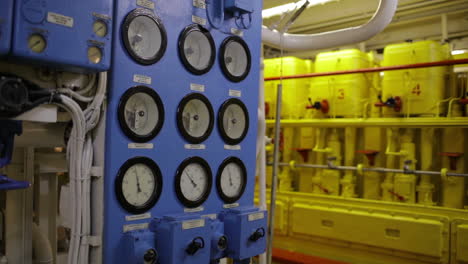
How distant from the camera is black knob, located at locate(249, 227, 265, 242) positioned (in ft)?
8.80

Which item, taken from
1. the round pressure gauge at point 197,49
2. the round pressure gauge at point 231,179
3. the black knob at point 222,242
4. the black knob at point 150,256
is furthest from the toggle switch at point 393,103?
the black knob at point 150,256

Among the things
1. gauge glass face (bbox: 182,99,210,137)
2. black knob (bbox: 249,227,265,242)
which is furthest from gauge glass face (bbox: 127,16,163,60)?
black knob (bbox: 249,227,265,242)

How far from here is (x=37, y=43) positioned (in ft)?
5.93

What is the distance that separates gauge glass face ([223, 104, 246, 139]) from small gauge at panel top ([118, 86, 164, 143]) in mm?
579

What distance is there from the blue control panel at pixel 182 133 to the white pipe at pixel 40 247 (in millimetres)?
701

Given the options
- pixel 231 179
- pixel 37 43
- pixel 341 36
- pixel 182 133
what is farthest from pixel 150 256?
pixel 341 36

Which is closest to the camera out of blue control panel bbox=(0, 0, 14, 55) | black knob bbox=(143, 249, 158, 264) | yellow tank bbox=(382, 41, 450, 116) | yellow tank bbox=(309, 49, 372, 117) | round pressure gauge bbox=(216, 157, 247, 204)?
blue control panel bbox=(0, 0, 14, 55)

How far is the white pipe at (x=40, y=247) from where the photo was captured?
2.63 m

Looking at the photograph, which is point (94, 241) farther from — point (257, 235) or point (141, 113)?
point (257, 235)

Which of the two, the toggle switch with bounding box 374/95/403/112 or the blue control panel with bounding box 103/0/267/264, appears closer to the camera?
the blue control panel with bounding box 103/0/267/264

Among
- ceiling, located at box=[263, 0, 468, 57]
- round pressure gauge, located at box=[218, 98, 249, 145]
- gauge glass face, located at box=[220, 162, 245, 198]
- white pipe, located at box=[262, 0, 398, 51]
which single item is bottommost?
gauge glass face, located at box=[220, 162, 245, 198]

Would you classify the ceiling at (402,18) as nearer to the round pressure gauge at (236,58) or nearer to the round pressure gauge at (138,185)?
the round pressure gauge at (236,58)

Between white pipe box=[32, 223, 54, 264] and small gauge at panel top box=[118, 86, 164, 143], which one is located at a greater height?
small gauge at panel top box=[118, 86, 164, 143]

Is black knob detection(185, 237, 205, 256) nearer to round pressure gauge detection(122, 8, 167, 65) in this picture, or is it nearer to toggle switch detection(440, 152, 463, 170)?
round pressure gauge detection(122, 8, 167, 65)
